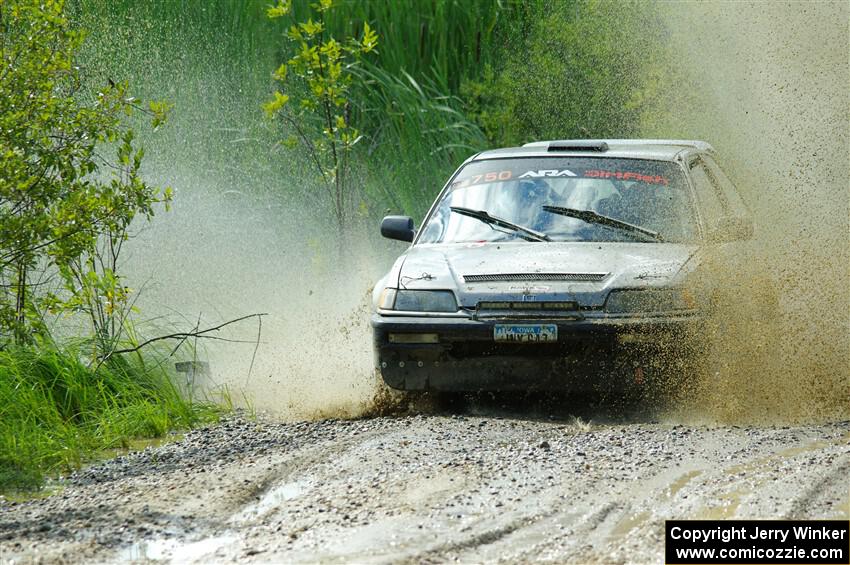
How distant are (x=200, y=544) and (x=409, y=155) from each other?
32.4 ft

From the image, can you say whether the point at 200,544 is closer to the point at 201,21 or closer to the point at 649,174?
the point at 649,174

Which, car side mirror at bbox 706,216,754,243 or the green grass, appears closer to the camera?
the green grass

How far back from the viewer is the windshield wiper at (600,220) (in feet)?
27.1

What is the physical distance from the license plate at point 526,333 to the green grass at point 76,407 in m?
1.92

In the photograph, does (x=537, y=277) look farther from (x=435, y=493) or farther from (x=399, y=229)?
(x=435, y=493)

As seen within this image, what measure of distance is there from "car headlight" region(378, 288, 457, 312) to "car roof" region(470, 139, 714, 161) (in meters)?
1.76

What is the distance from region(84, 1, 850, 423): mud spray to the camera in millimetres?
8164

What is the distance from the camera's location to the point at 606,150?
9.16 metres

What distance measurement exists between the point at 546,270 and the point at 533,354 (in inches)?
20.0

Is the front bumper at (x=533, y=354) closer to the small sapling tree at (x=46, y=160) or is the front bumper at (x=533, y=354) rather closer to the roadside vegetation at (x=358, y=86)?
the small sapling tree at (x=46, y=160)

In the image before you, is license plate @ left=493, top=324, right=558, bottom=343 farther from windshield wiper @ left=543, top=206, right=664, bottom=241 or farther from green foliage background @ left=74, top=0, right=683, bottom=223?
green foliage background @ left=74, top=0, right=683, bottom=223

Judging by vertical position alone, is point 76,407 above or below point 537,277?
below

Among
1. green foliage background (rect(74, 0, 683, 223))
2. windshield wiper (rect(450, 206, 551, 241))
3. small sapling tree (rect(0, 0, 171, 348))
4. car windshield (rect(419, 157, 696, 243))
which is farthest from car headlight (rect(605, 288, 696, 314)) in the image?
green foliage background (rect(74, 0, 683, 223))

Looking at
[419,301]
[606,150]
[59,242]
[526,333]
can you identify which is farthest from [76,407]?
[606,150]
